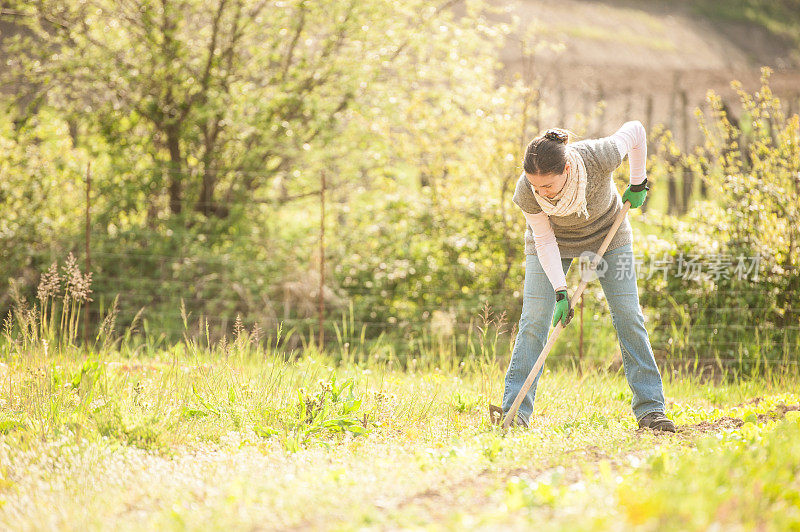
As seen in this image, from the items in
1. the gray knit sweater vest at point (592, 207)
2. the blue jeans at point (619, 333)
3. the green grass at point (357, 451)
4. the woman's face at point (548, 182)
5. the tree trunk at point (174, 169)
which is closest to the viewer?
the green grass at point (357, 451)

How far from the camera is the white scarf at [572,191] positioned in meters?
3.20

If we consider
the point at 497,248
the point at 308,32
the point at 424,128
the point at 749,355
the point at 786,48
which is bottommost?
the point at 749,355

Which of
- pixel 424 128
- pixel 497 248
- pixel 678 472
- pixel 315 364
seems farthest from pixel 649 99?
pixel 678 472

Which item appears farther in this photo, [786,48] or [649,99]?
[786,48]

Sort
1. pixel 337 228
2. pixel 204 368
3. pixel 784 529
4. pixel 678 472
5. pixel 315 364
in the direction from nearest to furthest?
pixel 784 529, pixel 678 472, pixel 204 368, pixel 315 364, pixel 337 228

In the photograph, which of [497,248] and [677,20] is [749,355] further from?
[677,20]

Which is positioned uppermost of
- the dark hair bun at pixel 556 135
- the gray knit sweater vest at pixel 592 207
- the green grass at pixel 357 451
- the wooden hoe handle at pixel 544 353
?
the dark hair bun at pixel 556 135

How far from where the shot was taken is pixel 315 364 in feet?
13.6

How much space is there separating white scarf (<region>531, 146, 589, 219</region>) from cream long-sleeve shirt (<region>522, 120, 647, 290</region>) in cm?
17

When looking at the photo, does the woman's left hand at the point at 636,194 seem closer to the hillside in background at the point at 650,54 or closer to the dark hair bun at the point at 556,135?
the dark hair bun at the point at 556,135

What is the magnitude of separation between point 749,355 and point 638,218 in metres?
1.43

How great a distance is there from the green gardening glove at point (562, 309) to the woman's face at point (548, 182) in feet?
1.71

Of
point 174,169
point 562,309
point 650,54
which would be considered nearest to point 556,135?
point 562,309

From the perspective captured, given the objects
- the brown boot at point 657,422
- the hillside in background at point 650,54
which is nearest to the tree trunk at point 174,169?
the hillside in background at point 650,54
